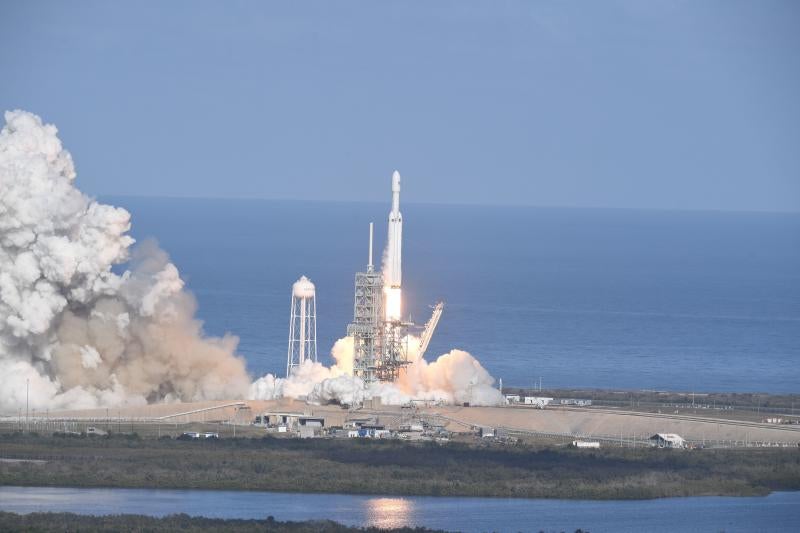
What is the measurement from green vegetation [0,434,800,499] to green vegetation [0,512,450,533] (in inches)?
262

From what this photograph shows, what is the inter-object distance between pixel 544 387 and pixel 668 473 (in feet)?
84.6

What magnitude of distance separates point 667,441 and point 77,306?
21.8m

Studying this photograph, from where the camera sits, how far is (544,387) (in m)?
91.6

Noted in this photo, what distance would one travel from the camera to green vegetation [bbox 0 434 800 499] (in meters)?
63.7

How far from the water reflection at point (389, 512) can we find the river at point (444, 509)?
27mm

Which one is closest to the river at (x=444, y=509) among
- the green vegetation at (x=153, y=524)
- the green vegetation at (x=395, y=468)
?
the green vegetation at (x=395, y=468)

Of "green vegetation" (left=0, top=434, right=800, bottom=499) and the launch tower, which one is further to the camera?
the launch tower

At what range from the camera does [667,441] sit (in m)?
72.4

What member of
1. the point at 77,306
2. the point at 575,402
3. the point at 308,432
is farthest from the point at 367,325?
the point at 77,306

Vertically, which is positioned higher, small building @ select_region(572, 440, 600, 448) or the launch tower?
the launch tower

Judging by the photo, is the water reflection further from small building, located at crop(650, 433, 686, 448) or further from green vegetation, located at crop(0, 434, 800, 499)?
small building, located at crop(650, 433, 686, 448)

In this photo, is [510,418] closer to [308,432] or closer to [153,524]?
[308,432]

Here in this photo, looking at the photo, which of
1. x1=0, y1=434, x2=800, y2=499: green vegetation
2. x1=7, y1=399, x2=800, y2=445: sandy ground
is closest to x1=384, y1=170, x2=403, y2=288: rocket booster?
x1=7, y1=399, x2=800, y2=445: sandy ground

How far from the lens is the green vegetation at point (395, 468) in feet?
209
